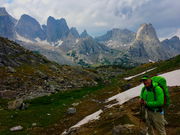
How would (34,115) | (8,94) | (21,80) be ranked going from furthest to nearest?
(21,80) < (8,94) < (34,115)

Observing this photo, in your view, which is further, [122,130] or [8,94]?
[8,94]

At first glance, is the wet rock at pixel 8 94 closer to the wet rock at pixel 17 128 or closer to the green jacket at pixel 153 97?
the wet rock at pixel 17 128

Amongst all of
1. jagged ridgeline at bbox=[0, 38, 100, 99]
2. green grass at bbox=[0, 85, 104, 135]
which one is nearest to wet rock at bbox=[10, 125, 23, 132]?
green grass at bbox=[0, 85, 104, 135]

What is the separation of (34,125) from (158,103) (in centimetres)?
2309

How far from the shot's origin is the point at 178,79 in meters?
43.0

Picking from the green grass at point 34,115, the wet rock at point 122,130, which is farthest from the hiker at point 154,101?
the green grass at point 34,115

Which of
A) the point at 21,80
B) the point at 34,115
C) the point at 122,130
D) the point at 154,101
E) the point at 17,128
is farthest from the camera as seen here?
the point at 21,80

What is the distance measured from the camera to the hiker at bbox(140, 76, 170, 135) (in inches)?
512

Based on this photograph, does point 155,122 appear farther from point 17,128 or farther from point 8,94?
point 8,94

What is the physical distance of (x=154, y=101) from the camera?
13.1 metres

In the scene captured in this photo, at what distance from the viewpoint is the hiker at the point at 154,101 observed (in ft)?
42.6

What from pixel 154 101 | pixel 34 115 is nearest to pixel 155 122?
pixel 154 101

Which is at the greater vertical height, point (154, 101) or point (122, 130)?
point (154, 101)

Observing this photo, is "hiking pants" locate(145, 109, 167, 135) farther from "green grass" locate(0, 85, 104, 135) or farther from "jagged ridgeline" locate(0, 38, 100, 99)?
"jagged ridgeline" locate(0, 38, 100, 99)
